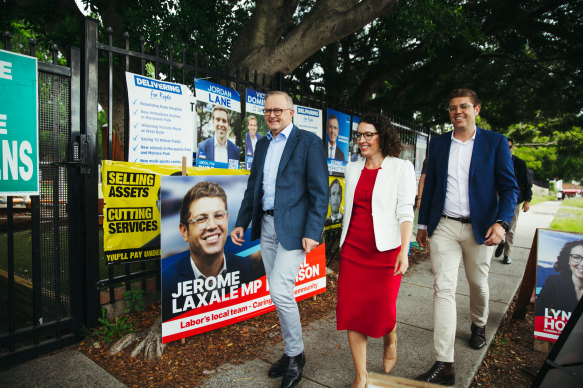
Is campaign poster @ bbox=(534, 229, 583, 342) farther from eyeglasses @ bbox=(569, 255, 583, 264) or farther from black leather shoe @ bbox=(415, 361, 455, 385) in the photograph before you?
black leather shoe @ bbox=(415, 361, 455, 385)

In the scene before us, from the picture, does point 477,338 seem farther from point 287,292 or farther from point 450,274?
point 287,292

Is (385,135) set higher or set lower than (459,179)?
higher

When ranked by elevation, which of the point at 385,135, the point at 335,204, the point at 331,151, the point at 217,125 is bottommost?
the point at 335,204

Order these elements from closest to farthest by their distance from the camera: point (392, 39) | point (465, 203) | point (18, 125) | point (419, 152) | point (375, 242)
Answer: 1. point (375, 242)
2. point (18, 125)
3. point (465, 203)
4. point (392, 39)
5. point (419, 152)

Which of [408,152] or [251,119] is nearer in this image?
[251,119]

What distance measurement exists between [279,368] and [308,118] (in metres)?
3.53

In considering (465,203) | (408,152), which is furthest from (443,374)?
(408,152)

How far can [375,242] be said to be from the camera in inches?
100

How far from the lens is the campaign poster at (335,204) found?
5473 millimetres

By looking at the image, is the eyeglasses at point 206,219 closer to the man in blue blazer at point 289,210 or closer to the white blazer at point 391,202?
the man in blue blazer at point 289,210

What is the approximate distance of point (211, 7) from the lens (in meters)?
7.84

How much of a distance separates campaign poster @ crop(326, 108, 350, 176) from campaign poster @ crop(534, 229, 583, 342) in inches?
120

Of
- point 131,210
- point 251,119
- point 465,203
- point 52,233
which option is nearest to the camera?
point 465,203

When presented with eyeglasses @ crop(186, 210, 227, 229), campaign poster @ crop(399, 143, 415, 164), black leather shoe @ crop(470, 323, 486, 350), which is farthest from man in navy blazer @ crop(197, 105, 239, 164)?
campaign poster @ crop(399, 143, 415, 164)
